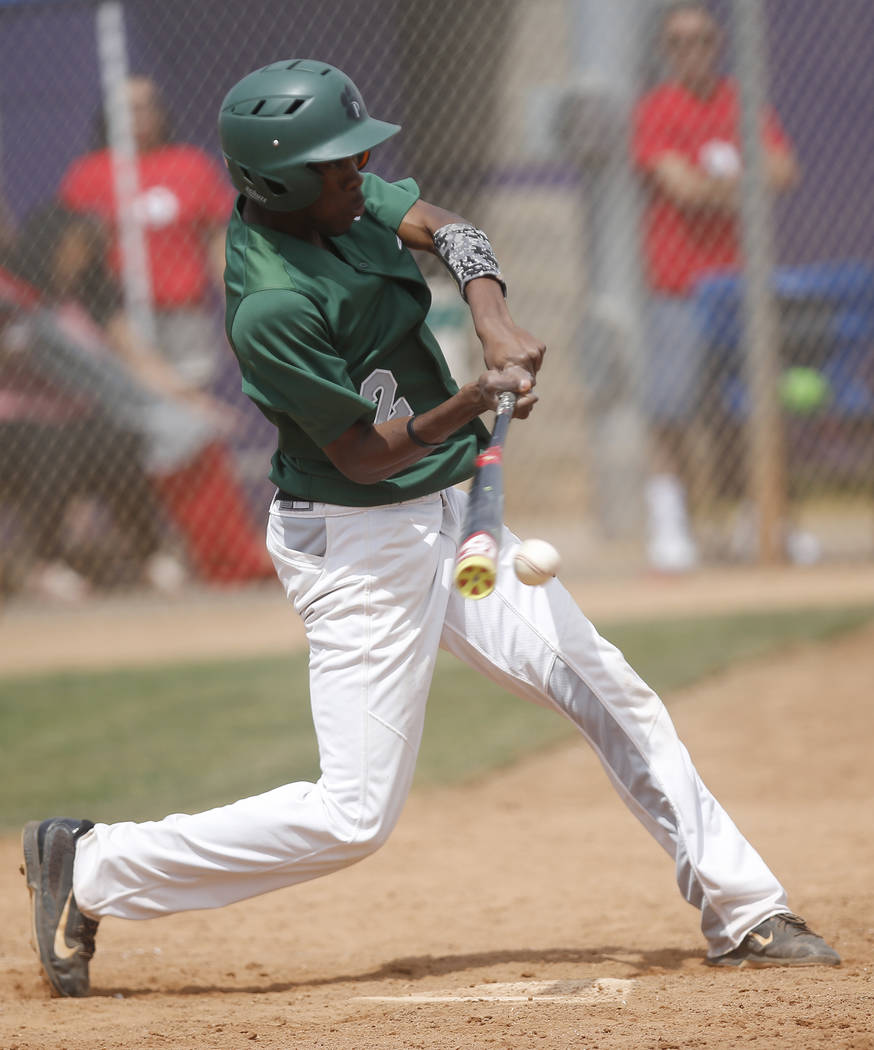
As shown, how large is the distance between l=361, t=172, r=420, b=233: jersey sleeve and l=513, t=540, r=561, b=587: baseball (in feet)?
2.90

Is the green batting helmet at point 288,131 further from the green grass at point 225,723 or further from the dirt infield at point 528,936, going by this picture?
the green grass at point 225,723

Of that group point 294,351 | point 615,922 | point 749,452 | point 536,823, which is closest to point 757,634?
point 749,452

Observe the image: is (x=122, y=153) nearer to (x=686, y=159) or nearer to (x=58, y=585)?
(x=58, y=585)

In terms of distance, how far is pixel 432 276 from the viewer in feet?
26.6

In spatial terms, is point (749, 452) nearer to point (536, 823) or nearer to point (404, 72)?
point (404, 72)

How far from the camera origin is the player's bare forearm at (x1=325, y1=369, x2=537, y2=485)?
9.52 ft

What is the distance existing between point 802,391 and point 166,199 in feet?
12.4

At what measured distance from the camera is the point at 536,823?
195 inches

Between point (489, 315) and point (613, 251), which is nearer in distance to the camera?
point (489, 315)

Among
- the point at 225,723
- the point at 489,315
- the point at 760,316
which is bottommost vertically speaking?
the point at 225,723

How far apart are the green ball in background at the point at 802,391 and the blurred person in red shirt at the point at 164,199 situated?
132 inches

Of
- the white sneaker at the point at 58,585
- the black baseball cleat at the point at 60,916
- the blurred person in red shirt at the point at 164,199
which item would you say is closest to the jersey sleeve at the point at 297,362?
the black baseball cleat at the point at 60,916

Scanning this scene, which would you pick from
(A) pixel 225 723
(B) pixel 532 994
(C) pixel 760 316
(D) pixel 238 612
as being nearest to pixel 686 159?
(C) pixel 760 316

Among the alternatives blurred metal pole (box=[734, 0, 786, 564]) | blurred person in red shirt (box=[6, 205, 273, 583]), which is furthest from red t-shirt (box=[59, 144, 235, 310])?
blurred metal pole (box=[734, 0, 786, 564])
